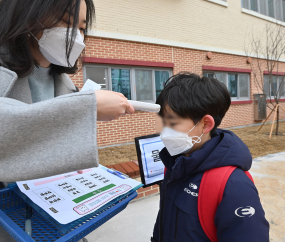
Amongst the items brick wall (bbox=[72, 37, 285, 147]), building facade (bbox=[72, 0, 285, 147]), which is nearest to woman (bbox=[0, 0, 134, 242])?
building facade (bbox=[72, 0, 285, 147])

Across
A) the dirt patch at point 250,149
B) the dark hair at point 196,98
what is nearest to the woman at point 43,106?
the dark hair at point 196,98

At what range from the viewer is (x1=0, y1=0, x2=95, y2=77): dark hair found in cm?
93

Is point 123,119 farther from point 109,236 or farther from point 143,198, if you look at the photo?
point 109,236

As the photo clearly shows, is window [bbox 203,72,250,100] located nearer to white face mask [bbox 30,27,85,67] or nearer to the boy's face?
the boy's face

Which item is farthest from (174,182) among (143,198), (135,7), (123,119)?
(135,7)

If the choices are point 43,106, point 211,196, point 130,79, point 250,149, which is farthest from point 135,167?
point 130,79

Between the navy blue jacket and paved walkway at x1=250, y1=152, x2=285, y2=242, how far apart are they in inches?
62.4

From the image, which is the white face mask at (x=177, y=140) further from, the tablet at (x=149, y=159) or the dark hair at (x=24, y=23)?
the dark hair at (x=24, y=23)

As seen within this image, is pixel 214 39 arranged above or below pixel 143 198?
above

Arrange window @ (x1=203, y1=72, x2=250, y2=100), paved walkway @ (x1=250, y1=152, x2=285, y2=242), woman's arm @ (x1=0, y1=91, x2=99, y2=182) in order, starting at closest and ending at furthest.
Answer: woman's arm @ (x1=0, y1=91, x2=99, y2=182) → paved walkway @ (x1=250, y1=152, x2=285, y2=242) → window @ (x1=203, y1=72, x2=250, y2=100)

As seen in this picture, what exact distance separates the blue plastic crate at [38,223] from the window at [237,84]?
334 inches

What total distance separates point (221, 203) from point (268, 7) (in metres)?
12.4

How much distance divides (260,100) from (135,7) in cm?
670

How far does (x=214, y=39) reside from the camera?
805 cm
